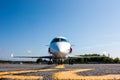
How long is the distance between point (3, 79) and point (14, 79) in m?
0.26

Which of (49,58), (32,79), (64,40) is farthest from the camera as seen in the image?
(49,58)

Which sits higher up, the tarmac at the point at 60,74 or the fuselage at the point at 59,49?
the fuselage at the point at 59,49

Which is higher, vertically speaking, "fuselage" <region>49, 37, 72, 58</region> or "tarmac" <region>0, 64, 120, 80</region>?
"fuselage" <region>49, 37, 72, 58</region>

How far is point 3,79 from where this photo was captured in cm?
588

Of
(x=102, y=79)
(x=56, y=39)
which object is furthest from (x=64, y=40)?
(x=102, y=79)

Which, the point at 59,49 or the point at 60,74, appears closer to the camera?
the point at 60,74

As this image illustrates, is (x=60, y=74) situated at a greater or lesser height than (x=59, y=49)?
lesser

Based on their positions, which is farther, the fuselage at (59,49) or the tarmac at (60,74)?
the fuselage at (59,49)

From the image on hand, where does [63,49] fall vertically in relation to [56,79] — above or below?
above

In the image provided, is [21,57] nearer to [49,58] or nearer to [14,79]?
[49,58]

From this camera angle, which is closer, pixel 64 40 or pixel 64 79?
pixel 64 79

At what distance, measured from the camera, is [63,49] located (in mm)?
27250

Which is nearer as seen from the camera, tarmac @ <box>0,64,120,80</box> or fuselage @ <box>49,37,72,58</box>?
tarmac @ <box>0,64,120,80</box>

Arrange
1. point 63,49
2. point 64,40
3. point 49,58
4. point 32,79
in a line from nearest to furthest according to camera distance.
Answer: point 32,79 → point 63,49 → point 64,40 → point 49,58
